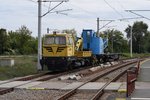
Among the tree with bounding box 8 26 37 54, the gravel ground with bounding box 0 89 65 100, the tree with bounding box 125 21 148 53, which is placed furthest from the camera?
the tree with bounding box 125 21 148 53

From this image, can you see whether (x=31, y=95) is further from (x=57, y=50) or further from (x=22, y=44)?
(x=22, y=44)

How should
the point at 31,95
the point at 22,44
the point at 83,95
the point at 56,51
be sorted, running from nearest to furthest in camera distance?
1. the point at 31,95
2. the point at 83,95
3. the point at 56,51
4. the point at 22,44

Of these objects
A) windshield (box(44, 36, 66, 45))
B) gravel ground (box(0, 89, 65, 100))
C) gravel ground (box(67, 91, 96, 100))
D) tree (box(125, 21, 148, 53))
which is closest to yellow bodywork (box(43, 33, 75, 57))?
windshield (box(44, 36, 66, 45))

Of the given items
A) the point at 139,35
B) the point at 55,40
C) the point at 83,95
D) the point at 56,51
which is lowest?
the point at 83,95

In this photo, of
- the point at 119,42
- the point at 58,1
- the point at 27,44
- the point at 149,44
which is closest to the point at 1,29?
the point at 27,44

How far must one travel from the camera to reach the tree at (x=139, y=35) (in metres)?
154

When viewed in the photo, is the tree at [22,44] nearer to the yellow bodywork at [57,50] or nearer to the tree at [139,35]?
the tree at [139,35]

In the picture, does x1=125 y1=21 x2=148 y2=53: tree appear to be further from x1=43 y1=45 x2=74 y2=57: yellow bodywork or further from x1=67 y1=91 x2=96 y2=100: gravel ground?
x1=67 y1=91 x2=96 y2=100: gravel ground

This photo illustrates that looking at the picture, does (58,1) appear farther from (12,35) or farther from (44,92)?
(12,35)

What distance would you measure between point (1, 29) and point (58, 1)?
2846 inches

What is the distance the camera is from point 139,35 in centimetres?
16288

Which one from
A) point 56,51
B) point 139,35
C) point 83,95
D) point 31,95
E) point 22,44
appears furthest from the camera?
point 139,35

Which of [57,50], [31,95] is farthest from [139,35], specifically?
[31,95]

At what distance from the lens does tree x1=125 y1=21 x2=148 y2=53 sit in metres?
154
